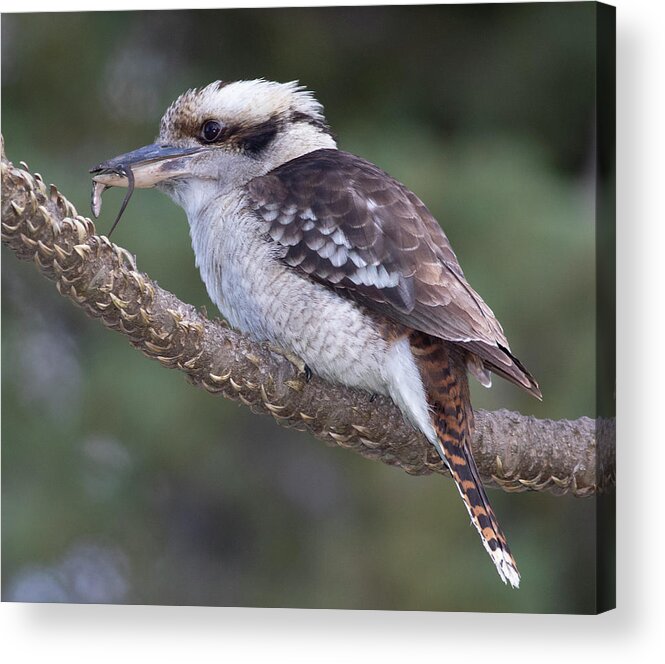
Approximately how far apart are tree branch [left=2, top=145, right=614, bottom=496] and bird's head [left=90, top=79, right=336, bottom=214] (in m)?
0.24

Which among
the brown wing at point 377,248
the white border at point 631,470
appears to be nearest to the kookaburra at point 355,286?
the brown wing at point 377,248

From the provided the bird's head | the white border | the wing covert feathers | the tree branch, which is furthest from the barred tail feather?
the bird's head

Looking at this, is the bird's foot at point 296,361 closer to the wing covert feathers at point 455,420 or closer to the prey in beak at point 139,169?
the wing covert feathers at point 455,420

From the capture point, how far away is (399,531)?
2865mm

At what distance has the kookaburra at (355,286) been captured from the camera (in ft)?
8.75

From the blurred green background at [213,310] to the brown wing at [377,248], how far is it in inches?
3.4

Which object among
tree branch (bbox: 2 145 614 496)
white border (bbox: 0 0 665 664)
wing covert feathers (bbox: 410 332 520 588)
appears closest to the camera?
tree branch (bbox: 2 145 614 496)

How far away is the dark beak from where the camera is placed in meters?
2.90

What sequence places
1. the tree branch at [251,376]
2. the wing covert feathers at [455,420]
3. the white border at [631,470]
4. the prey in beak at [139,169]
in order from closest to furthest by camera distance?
the tree branch at [251,376]
the wing covert feathers at [455,420]
the white border at [631,470]
the prey in beak at [139,169]

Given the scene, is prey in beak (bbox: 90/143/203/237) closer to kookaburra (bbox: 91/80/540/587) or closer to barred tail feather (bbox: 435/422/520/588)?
kookaburra (bbox: 91/80/540/587)

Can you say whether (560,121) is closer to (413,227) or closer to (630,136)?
(630,136)

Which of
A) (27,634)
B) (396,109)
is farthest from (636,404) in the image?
(27,634)

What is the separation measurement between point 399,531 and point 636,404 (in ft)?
1.94

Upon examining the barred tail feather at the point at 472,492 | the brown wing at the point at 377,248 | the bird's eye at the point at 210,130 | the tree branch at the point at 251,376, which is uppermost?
the bird's eye at the point at 210,130
